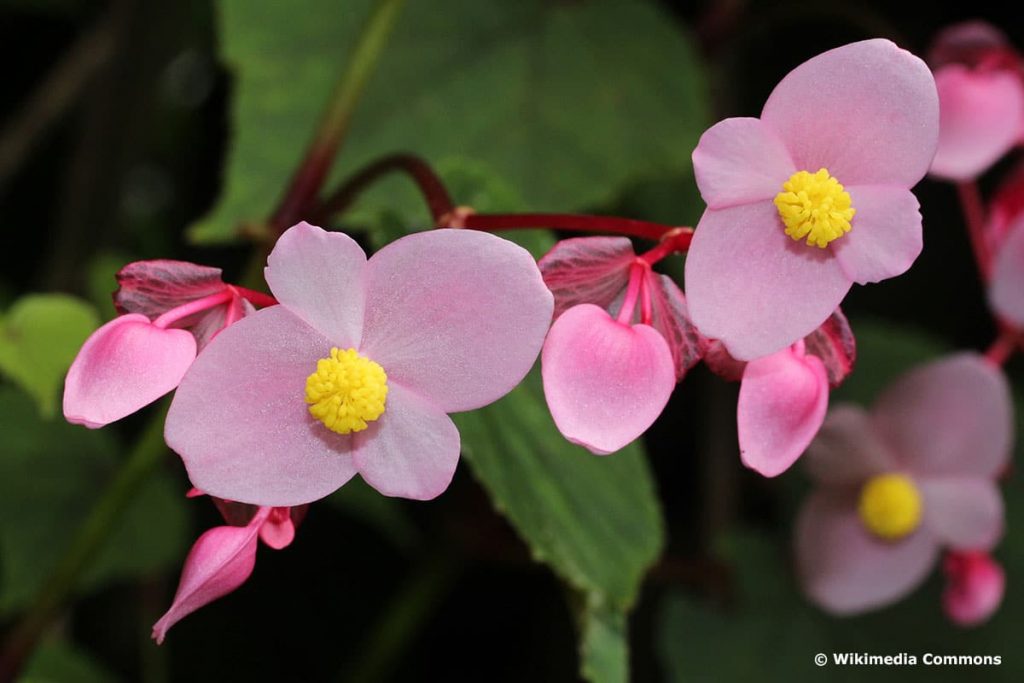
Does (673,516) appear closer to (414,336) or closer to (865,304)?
(865,304)

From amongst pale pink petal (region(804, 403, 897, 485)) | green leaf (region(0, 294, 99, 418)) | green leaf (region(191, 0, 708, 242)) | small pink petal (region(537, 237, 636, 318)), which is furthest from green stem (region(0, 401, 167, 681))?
pale pink petal (region(804, 403, 897, 485))

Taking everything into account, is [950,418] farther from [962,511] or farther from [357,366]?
[357,366]

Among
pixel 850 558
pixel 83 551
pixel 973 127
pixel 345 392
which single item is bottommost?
pixel 850 558

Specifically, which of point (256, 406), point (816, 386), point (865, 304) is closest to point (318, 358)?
point (256, 406)

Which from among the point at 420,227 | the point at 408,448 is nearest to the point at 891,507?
the point at 420,227

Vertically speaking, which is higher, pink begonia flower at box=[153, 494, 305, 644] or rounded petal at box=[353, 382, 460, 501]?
rounded petal at box=[353, 382, 460, 501]

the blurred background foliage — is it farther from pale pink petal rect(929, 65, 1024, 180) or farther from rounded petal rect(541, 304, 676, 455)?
rounded petal rect(541, 304, 676, 455)
